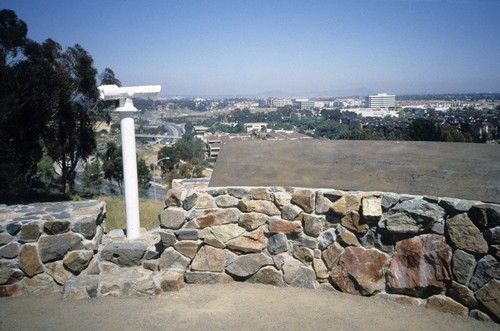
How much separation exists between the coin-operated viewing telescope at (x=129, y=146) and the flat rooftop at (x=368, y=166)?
1.22 m

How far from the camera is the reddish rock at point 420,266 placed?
304cm

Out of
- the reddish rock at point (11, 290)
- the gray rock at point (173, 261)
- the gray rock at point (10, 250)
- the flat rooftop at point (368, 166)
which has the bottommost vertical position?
the reddish rock at point (11, 290)

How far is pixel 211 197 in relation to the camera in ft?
12.3

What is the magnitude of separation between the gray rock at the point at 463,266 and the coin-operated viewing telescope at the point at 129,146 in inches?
142

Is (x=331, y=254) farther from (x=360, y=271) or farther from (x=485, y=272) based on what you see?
(x=485, y=272)

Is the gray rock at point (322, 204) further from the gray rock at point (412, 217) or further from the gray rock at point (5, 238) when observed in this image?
the gray rock at point (5, 238)

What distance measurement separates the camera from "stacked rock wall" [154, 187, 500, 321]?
2.92m

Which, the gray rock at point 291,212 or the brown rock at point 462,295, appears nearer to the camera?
the brown rock at point 462,295

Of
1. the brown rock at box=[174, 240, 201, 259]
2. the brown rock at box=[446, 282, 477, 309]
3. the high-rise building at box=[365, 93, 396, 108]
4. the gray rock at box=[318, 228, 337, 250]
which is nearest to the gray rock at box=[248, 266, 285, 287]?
the gray rock at box=[318, 228, 337, 250]

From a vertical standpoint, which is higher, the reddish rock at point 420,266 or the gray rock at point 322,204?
the gray rock at point 322,204

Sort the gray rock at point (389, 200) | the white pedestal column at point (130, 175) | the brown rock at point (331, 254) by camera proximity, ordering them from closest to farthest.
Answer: the gray rock at point (389, 200) < the brown rock at point (331, 254) < the white pedestal column at point (130, 175)

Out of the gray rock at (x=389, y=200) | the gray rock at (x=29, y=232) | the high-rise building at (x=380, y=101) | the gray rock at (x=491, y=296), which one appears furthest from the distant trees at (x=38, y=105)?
the high-rise building at (x=380, y=101)

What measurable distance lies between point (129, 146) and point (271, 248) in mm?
2342

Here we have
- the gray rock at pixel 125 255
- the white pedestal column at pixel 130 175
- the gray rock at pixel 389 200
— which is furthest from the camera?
the white pedestal column at pixel 130 175
